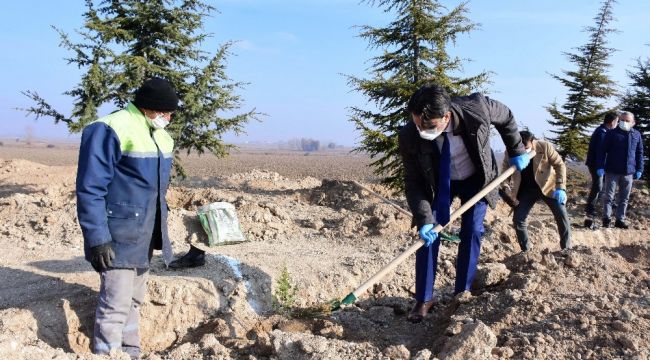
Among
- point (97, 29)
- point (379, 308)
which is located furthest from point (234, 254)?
point (97, 29)

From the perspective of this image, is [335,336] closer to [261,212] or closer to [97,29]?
[261,212]

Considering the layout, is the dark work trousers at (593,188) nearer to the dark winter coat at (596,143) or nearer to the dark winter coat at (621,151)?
the dark winter coat at (596,143)

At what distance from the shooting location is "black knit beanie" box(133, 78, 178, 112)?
3.68m

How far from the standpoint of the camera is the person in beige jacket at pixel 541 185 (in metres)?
6.55

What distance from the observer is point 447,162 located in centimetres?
431

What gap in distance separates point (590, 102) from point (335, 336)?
1233 cm

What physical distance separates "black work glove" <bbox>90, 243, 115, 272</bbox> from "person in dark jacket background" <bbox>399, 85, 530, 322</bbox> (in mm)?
2341

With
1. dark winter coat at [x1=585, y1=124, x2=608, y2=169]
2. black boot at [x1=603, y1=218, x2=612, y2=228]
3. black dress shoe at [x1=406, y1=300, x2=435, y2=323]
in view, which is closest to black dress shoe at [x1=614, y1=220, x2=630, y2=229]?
black boot at [x1=603, y1=218, x2=612, y2=228]

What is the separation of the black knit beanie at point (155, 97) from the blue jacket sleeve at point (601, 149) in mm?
7935

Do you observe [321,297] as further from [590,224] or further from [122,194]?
[590,224]

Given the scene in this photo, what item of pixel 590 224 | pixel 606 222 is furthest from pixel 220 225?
pixel 606 222

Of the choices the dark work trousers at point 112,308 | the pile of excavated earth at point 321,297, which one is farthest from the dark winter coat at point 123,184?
the pile of excavated earth at point 321,297

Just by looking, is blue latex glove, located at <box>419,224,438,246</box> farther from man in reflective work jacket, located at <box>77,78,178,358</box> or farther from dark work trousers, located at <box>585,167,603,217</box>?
dark work trousers, located at <box>585,167,603,217</box>

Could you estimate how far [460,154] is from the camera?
4426 millimetres
